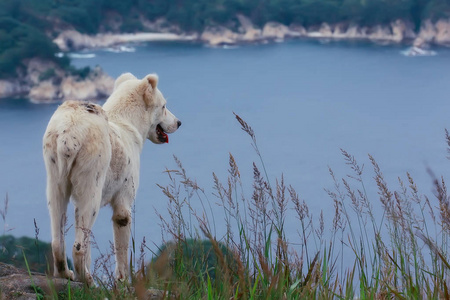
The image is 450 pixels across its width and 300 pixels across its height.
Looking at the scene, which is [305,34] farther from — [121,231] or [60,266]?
[60,266]

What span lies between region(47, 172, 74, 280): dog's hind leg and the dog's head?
126 centimetres

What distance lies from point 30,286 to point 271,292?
1.06 m

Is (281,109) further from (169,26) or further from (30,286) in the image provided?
(30,286)

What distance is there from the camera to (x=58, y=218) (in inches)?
156

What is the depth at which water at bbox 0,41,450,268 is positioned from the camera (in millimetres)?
63312

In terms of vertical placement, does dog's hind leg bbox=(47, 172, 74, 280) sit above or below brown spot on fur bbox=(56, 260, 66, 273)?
above

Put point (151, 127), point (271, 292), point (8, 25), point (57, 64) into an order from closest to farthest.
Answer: point (271, 292), point (151, 127), point (57, 64), point (8, 25)

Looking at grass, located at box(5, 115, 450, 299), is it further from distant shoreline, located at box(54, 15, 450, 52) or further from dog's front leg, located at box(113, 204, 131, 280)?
distant shoreline, located at box(54, 15, 450, 52)

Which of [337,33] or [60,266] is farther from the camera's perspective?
A: [337,33]

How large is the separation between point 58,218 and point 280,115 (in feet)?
244

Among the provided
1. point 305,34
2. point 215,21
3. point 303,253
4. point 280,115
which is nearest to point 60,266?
point 303,253

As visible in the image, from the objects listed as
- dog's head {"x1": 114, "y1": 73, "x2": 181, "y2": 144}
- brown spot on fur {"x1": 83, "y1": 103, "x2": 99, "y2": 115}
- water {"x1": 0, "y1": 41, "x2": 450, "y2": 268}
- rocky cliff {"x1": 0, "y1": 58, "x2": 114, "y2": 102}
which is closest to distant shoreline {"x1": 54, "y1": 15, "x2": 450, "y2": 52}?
water {"x1": 0, "y1": 41, "x2": 450, "y2": 268}

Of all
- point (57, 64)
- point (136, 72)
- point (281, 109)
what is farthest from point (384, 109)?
point (57, 64)

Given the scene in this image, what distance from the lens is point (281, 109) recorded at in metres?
79.8
